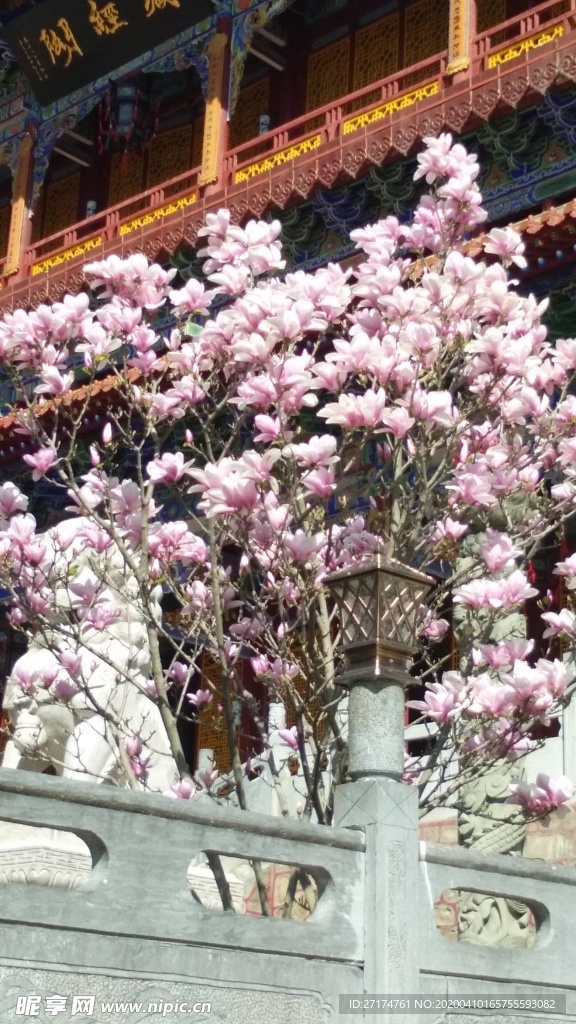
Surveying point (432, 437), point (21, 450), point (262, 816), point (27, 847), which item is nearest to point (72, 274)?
point (21, 450)

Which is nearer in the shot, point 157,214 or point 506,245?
point 506,245

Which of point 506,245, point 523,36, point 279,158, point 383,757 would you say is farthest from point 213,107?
point 383,757

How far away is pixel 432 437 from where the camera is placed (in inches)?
253

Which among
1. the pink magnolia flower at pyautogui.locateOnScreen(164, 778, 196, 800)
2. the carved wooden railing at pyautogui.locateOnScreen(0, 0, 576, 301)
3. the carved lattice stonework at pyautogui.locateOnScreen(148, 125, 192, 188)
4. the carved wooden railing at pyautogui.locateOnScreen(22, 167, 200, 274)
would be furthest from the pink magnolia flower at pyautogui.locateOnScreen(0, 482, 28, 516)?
the carved lattice stonework at pyautogui.locateOnScreen(148, 125, 192, 188)

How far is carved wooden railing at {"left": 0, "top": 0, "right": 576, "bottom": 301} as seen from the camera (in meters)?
11.2

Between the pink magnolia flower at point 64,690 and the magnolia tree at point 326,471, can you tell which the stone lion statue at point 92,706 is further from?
the pink magnolia flower at point 64,690

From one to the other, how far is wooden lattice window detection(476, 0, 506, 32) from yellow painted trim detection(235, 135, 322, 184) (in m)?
1.94

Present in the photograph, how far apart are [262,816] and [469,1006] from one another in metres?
1.02

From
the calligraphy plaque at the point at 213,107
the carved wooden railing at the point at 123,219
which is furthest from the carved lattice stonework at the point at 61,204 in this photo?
the calligraphy plaque at the point at 213,107

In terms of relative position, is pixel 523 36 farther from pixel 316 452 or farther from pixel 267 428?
pixel 316 452

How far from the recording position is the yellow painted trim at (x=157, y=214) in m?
14.1

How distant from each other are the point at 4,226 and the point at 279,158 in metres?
5.82

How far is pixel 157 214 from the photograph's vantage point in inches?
568

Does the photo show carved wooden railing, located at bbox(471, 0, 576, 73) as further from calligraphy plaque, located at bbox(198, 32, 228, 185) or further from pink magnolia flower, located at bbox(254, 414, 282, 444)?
pink magnolia flower, located at bbox(254, 414, 282, 444)
